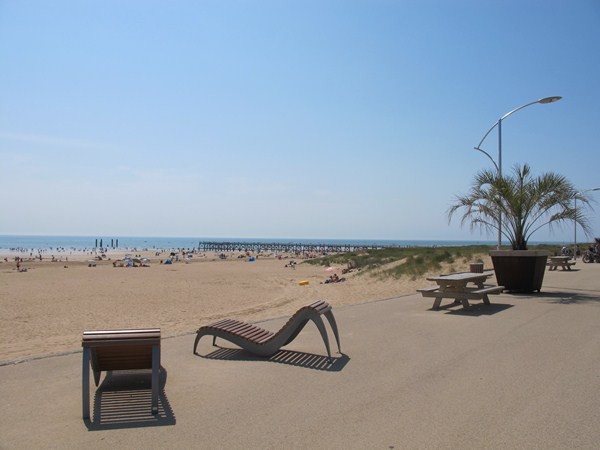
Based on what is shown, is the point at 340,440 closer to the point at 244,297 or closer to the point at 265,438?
the point at 265,438

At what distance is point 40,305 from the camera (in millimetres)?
15109

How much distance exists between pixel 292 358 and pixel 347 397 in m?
1.71

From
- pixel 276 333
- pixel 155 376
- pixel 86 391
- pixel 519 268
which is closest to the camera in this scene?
pixel 86 391

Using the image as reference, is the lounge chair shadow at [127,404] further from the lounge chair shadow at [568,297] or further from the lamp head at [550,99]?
the lamp head at [550,99]

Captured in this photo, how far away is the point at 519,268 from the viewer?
12844mm

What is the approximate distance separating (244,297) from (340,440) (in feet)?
45.1

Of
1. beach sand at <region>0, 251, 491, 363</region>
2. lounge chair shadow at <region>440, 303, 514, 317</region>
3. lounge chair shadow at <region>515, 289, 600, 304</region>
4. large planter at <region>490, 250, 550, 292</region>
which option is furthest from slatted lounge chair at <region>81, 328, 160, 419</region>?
large planter at <region>490, 250, 550, 292</region>

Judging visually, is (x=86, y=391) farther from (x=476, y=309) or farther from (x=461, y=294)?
(x=476, y=309)

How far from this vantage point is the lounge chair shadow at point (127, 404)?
168 inches

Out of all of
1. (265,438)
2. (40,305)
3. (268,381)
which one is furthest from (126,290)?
(265,438)

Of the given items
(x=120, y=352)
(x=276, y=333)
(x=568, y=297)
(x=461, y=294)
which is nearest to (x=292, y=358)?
(x=276, y=333)

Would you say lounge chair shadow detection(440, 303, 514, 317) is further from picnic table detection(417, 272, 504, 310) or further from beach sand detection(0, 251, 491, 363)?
beach sand detection(0, 251, 491, 363)

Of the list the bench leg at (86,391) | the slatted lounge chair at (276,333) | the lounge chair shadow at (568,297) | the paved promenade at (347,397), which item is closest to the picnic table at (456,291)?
the lounge chair shadow at (568,297)

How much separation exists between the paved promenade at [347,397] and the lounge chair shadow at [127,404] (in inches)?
0.7
